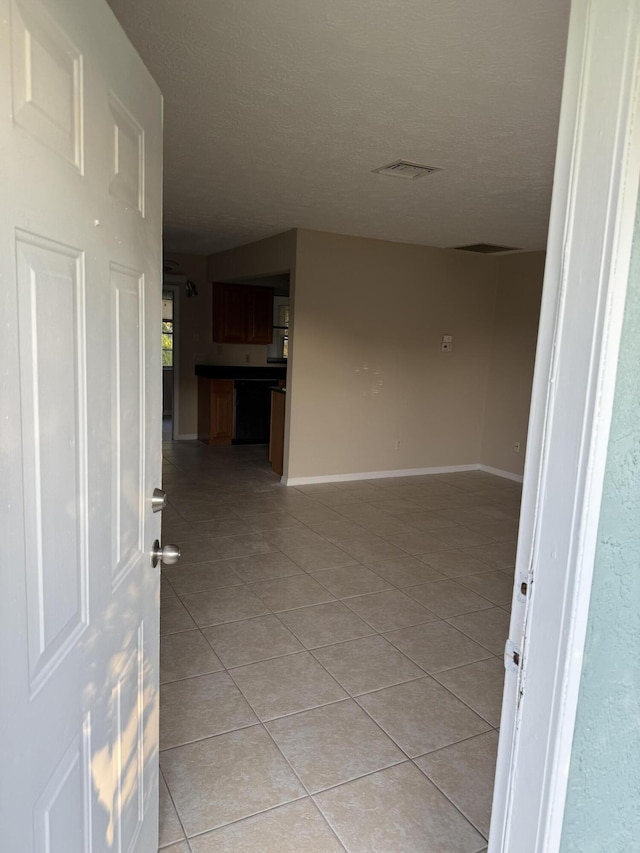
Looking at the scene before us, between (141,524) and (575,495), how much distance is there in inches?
36.0

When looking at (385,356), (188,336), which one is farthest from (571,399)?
(188,336)

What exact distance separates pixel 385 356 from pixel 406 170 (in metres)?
2.92

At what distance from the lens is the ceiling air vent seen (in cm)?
589

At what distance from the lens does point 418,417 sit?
6.50 m

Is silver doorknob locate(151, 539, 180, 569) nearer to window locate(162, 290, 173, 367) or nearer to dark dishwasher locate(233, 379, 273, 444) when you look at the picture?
dark dishwasher locate(233, 379, 273, 444)

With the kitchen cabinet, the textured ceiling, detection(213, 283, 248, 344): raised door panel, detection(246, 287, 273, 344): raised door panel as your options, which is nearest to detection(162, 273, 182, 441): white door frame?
detection(213, 283, 248, 344): raised door panel

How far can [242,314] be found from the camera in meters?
7.96

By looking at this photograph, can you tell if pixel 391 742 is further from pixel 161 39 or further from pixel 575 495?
pixel 161 39

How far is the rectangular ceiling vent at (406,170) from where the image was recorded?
10.6ft

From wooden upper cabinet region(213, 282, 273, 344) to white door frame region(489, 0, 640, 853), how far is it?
724 centimetres

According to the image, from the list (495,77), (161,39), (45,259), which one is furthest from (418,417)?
(45,259)

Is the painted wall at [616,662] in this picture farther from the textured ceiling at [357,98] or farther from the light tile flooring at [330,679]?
the textured ceiling at [357,98]

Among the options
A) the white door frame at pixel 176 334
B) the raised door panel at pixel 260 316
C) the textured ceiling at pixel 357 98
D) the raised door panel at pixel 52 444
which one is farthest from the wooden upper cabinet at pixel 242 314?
the raised door panel at pixel 52 444

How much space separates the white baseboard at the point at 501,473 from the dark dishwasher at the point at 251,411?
9.63ft
